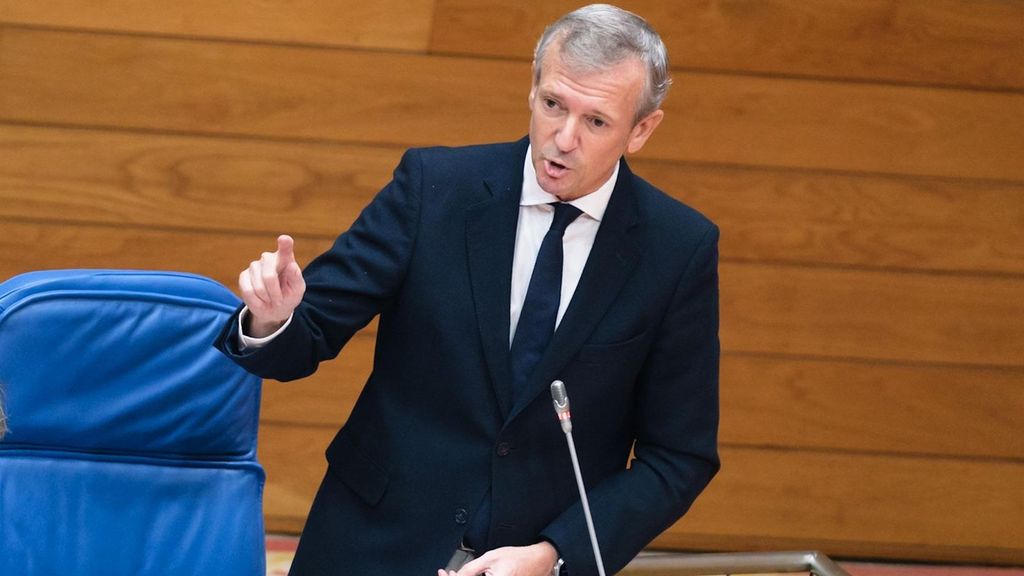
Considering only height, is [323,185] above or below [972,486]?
above

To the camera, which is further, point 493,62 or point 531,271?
point 493,62

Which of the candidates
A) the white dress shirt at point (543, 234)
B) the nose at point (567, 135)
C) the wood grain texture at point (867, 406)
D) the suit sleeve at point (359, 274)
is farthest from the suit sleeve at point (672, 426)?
the wood grain texture at point (867, 406)

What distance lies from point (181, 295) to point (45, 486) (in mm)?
268

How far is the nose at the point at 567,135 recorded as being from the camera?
1602 millimetres

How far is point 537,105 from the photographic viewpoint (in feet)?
5.34

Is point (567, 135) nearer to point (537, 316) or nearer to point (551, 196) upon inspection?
point (551, 196)

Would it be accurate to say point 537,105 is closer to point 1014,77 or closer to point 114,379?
point 114,379

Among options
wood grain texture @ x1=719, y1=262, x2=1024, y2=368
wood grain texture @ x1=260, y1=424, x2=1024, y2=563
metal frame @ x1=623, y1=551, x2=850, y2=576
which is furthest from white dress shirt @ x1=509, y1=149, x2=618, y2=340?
wood grain texture @ x1=260, y1=424, x2=1024, y2=563

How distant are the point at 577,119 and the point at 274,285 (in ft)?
1.27

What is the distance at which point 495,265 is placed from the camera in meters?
1.66

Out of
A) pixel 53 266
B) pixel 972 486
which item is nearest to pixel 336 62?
pixel 53 266

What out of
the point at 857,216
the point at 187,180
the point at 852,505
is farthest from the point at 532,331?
the point at 852,505

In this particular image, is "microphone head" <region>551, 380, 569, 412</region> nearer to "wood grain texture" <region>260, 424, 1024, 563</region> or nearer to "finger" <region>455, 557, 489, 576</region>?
"finger" <region>455, 557, 489, 576</region>

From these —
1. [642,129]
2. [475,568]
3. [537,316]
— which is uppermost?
[642,129]
